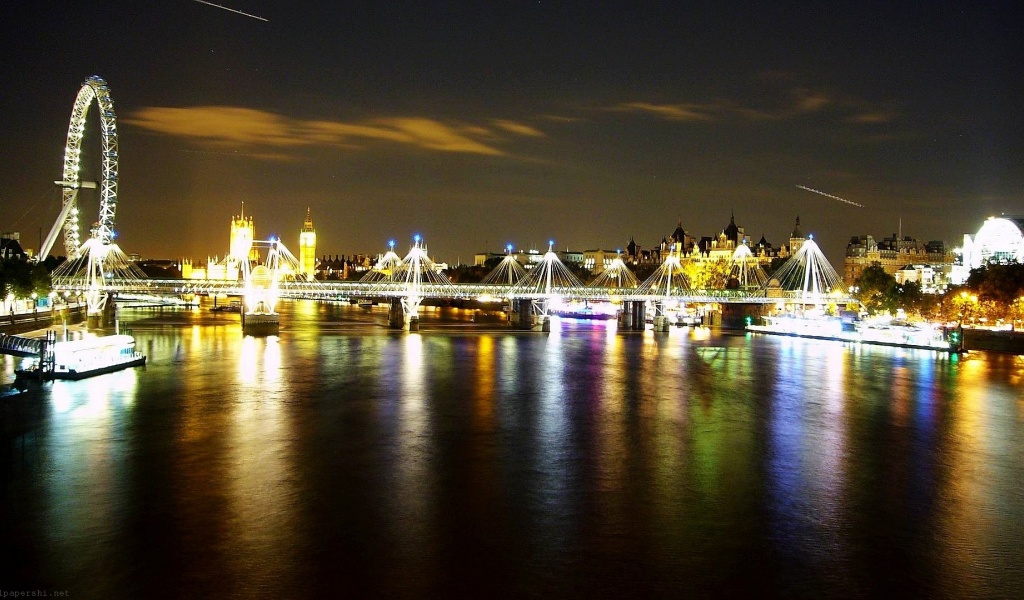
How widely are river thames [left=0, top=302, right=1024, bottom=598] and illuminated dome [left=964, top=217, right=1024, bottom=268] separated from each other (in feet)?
142

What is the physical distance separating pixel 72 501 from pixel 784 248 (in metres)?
167

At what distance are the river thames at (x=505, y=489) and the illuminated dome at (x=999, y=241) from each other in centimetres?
4341

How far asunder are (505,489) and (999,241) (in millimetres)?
71542

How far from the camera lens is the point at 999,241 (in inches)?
2904

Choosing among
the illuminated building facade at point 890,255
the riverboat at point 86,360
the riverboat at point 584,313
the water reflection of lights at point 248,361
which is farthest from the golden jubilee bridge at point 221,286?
the illuminated building facade at point 890,255

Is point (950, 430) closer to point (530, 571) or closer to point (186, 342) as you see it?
point (530, 571)

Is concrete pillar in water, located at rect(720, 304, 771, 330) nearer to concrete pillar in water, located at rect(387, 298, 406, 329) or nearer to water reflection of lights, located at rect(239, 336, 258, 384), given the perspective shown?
concrete pillar in water, located at rect(387, 298, 406, 329)

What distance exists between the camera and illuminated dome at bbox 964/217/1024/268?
71.2m

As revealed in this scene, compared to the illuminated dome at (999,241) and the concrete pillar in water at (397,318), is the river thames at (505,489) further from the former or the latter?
the illuminated dome at (999,241)

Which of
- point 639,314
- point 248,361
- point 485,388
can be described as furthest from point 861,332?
point 248,361

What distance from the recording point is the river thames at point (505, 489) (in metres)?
12.1

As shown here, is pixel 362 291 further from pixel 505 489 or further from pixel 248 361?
pixel 505 489

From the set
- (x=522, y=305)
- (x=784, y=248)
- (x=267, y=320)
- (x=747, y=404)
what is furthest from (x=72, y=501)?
(x=784, y=248)

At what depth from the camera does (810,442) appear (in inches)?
886
